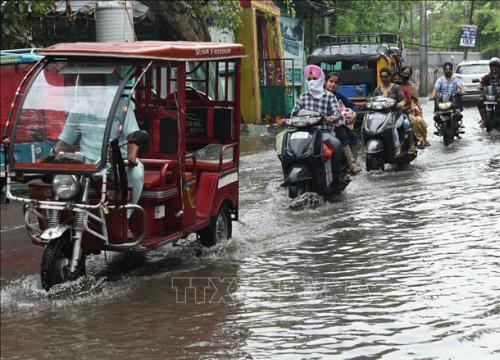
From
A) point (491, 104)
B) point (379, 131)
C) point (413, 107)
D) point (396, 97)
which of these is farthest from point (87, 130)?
point (491, 104)

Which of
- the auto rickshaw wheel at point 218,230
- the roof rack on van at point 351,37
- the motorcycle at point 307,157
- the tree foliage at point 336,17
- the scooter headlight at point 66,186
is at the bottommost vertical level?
the auto rickshaw wheel at point 218,230

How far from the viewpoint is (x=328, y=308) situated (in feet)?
20.1

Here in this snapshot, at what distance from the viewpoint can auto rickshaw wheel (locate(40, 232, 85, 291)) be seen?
6266 mm

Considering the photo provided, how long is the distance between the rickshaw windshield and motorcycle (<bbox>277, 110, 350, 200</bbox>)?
3.78 metres

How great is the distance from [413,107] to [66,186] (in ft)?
32.4

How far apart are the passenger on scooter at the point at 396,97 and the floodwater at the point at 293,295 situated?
2.88 metres

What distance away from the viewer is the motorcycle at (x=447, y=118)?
1681cm

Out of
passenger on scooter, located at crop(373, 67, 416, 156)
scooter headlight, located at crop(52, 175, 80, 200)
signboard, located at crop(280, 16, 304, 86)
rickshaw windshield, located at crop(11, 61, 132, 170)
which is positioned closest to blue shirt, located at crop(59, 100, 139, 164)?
rickshaw windshield, located at crop(11, 61, 132, 170)

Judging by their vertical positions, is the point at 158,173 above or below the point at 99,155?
below

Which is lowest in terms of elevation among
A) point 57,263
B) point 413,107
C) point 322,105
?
point 57,263

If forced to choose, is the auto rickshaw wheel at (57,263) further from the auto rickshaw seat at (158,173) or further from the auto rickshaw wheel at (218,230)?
the auto rickshaw wheel at (218,230)

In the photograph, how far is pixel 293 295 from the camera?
6535mm

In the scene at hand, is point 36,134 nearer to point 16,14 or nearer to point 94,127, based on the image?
point 94,127

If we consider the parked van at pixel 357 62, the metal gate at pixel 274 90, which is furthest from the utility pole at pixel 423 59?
the parked van at pixel 357 62
